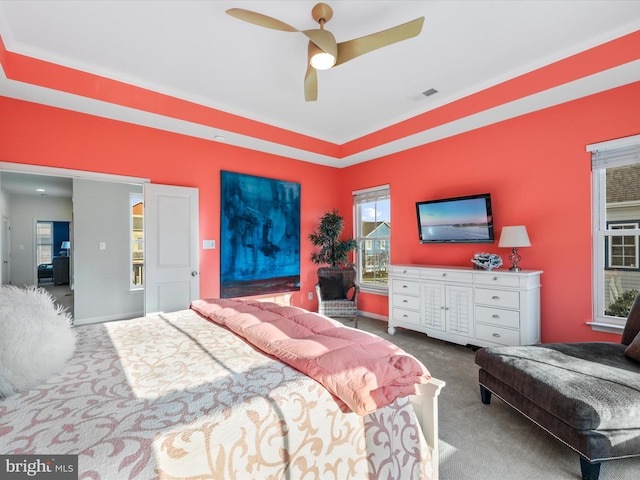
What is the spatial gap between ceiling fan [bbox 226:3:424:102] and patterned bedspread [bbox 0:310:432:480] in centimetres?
206

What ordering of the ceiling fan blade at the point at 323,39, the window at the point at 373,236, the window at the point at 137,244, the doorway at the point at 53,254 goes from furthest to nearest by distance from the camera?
the doorway at the point at 53,254 → the window at the point at 137,244 → the window at the point at 373,236 → the ceiling fan blade at the point at 323,39

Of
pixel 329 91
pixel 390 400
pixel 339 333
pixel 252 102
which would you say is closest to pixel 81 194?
pixel 252 102

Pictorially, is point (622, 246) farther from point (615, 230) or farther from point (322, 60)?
point (322, 60)

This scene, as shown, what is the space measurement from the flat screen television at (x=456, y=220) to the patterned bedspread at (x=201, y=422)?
2929 millimetres

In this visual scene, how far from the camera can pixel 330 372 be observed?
49.6 inches

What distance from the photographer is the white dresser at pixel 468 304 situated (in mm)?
3053

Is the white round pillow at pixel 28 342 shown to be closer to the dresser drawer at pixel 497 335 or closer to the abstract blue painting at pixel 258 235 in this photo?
the abstract blue painting at pixel 258 235

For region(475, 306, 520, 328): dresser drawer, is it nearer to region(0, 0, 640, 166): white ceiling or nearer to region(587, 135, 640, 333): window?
region(587, 135, 640, 333): window

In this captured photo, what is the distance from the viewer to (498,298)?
317 cm

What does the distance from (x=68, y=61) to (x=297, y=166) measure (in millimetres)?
3042

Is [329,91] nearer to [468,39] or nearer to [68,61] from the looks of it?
[468,39]

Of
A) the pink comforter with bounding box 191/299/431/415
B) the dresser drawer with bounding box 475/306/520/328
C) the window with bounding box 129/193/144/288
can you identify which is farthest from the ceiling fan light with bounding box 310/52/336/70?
the window with bounding box 129/193/144/288

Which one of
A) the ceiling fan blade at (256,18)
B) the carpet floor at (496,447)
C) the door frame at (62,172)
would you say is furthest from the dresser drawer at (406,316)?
the door frame at (62,172)

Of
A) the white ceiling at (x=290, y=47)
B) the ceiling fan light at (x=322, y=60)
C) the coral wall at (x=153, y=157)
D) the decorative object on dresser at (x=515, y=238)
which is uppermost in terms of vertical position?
the white ceiling at (x=290, y=47)
